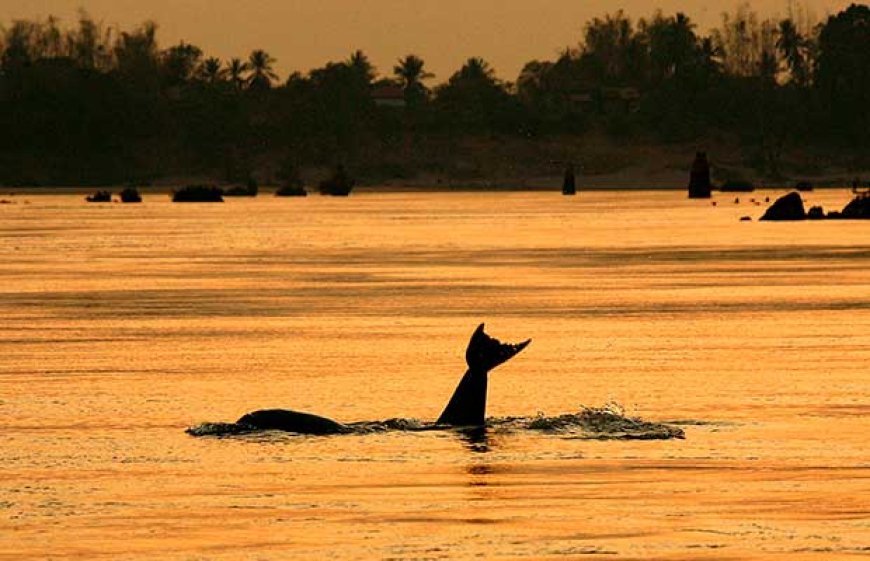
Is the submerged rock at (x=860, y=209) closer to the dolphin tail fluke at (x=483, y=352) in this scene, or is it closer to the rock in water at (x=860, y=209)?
the rock in water at (x=860, y=209)

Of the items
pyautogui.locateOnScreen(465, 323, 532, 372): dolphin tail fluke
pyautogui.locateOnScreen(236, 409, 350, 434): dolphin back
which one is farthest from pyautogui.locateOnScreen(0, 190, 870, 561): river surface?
pyautogui.locateOnScreen(465, 323, 532, 372): dolphin tail fluke

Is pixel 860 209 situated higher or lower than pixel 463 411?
lower

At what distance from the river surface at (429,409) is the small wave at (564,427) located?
0.35 meters

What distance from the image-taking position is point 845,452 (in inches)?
1098

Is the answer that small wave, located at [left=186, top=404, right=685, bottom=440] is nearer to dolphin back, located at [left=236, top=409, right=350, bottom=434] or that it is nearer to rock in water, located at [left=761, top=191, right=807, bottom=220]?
dolphin back, located at [left=236, top=409, right=350, bottom=434]

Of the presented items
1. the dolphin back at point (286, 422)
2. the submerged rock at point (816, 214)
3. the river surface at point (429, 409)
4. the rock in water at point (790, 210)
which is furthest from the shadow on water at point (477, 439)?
the rock in water at point (790, 210)

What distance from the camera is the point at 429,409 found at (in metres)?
33.4

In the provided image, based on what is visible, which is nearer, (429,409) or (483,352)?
(483,352)

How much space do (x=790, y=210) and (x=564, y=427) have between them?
10423cm

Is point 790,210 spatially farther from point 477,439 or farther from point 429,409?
point 477,439

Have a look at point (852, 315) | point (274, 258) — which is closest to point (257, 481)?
point (852, 315)

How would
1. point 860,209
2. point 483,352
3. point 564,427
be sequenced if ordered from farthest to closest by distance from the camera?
point 860,209 < point 564,427 < point 483,352

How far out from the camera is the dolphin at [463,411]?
29.0 m

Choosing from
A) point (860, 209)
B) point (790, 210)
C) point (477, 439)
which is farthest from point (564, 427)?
point (790, 210)
